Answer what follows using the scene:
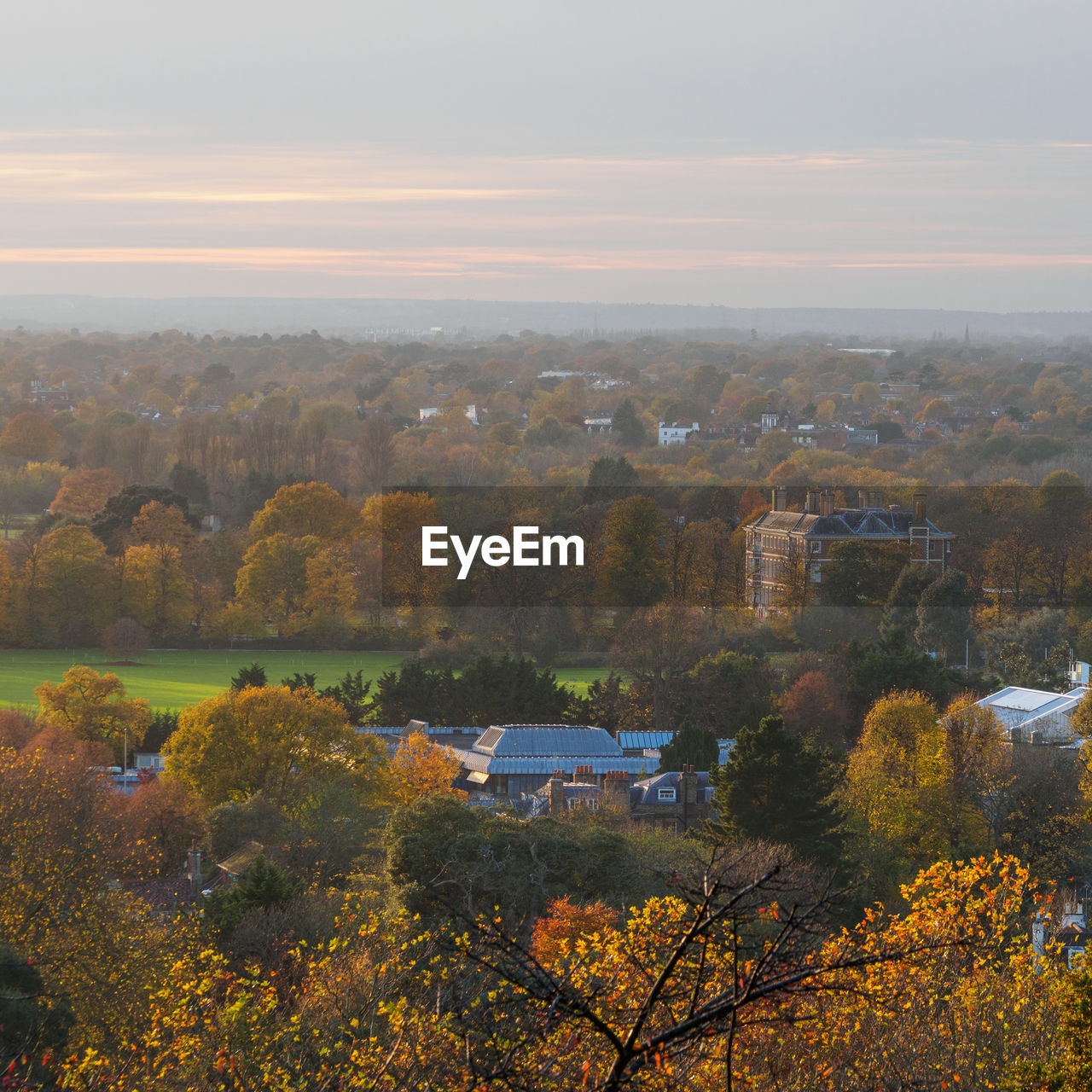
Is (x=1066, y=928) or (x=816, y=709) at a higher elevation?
(x=1066, y=928)

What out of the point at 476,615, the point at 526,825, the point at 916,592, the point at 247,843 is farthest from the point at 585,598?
the point at 526,825

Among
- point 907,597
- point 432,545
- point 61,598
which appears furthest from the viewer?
point 432,545

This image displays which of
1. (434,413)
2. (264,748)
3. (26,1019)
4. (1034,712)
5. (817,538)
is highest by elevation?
(26,1019)

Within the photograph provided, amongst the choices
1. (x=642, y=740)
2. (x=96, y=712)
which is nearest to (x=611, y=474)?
(x=642, y=740)

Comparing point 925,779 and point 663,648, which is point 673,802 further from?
point 663,648

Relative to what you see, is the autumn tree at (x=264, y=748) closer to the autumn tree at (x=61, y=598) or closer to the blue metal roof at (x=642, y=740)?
the blue metal roof at (x=642, y=740)

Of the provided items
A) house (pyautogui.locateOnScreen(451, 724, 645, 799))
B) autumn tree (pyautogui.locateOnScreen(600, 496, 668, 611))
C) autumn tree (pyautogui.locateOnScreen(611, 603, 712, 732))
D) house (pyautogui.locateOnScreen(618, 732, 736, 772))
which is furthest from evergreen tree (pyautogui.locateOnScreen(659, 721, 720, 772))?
autumn tree (pyautogui.locateOnScreen(600, 496, 668, 611))

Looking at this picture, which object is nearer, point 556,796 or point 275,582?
point 556,796

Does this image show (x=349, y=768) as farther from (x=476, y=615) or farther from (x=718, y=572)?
(x=718, y=572)
